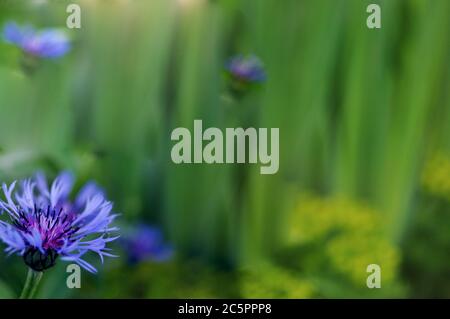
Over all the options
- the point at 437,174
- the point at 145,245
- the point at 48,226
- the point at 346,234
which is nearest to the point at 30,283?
the point at 48,226

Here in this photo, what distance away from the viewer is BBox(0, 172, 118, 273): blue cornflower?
7.66ft

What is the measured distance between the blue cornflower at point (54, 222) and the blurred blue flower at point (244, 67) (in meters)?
0.65

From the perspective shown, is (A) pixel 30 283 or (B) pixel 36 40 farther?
(B) pixel 36 40

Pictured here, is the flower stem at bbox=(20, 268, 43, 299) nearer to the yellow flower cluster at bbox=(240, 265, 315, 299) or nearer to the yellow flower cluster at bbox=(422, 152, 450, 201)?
the yellow flower cluster at bbox=(240, 265, 315, 299)

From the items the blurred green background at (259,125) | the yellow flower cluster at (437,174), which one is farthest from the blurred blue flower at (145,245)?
the yellow flower cluster at (437,174)

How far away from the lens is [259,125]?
274 centimetres

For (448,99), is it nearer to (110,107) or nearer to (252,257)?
(252,257)

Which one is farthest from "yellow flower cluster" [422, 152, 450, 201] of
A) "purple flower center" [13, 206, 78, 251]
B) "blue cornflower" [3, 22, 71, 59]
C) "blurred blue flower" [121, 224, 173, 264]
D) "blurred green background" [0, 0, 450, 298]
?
"blue cornflower" [3, 22, 71, 59]

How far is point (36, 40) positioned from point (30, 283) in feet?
2.87

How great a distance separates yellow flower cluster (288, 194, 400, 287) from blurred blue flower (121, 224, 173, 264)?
1.56 ft

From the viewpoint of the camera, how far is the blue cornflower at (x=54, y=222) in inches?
91.9
